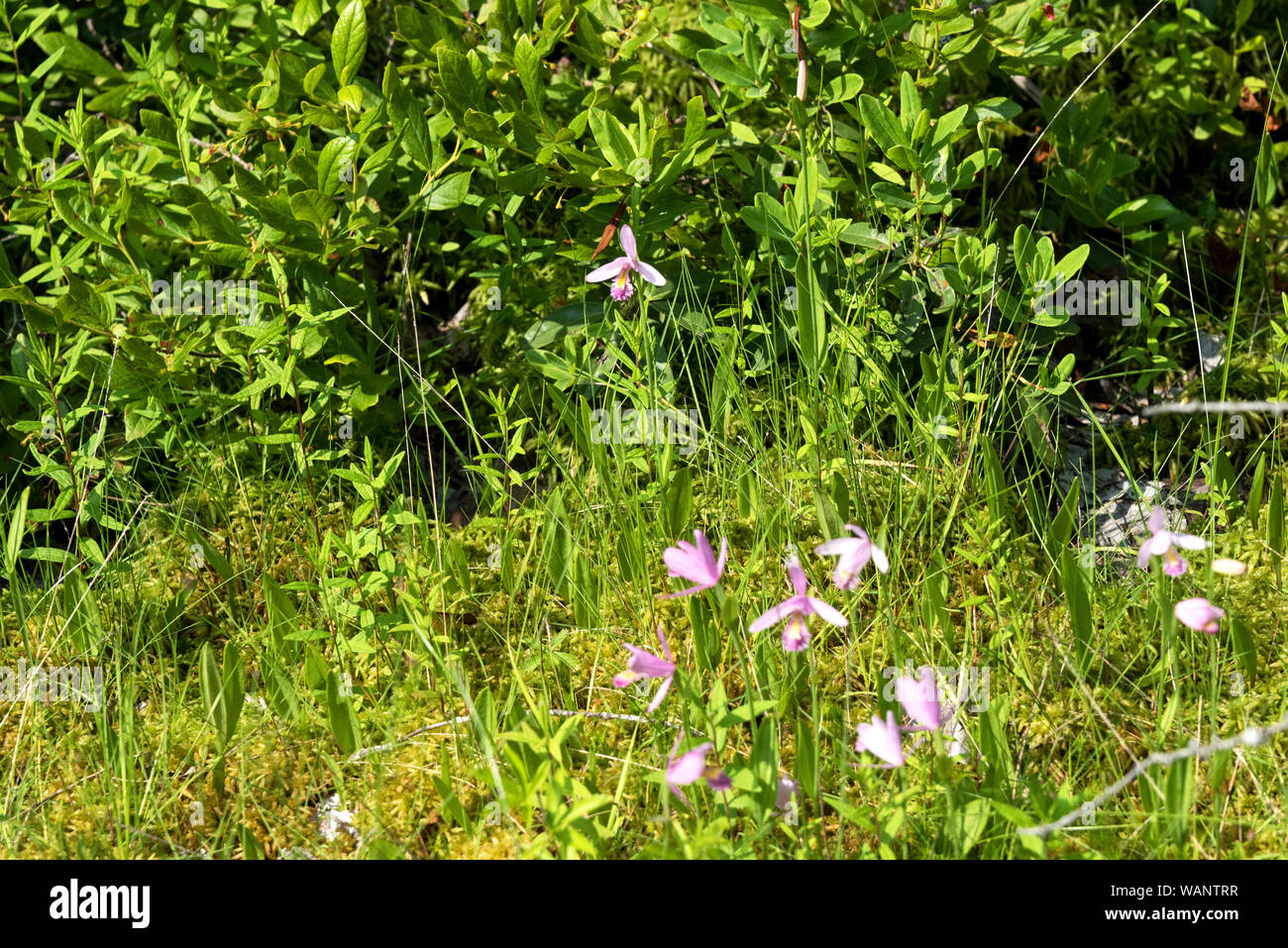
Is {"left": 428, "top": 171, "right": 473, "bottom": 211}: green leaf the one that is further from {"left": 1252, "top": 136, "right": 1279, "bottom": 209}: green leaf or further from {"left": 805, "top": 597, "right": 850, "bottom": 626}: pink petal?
{"left": 1252, "top": 136, "right": 1279, "bottom": 209}: green leaf

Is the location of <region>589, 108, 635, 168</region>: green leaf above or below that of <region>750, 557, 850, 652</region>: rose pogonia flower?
above

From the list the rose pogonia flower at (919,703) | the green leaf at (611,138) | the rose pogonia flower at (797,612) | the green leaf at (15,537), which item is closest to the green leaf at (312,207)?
the green leaf at (611,138)

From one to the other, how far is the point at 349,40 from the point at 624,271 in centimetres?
85

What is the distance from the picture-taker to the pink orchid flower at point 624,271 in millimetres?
2219

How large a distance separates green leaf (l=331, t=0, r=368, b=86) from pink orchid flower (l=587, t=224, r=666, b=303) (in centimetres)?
77

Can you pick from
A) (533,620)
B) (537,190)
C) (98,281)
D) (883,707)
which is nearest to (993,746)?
(883,707)

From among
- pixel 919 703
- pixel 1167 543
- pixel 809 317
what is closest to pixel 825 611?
pixel 919 703

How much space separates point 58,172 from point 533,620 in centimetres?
164

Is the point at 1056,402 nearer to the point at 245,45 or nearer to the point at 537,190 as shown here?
the point at 537,190

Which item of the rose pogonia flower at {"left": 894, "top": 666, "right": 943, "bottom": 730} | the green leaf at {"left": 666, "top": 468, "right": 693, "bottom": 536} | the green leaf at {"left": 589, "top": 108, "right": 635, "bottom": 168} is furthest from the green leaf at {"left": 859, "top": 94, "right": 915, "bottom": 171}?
the rose pogonia flower at {"left": 894, "top": 666, "right": 943, "bottom": 730}

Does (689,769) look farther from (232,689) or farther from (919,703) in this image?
(232,689)

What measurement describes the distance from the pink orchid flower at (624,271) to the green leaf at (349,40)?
770 millimetres

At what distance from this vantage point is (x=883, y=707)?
183 centimetres

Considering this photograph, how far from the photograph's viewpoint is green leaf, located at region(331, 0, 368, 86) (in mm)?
2398
